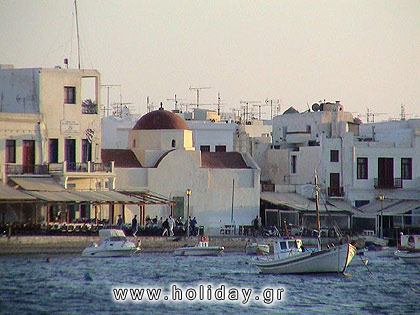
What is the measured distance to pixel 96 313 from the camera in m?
59.8

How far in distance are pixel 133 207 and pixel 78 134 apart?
6410mm

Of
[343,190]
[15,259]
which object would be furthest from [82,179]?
[343,190]

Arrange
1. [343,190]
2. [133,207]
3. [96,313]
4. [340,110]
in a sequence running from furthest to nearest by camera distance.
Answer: [340,110]
[343,190]
[133,207]
[96,313]

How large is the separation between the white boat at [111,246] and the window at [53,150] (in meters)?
7.51

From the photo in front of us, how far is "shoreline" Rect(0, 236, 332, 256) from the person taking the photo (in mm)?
81438

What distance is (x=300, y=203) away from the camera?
99875 mm

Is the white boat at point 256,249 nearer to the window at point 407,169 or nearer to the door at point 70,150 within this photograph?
the door at point 70,150

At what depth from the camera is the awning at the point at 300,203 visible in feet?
325

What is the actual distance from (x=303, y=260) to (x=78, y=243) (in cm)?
1298

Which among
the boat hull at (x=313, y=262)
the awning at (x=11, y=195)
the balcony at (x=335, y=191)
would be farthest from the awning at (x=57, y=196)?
the balcony at (x=335, y=191)

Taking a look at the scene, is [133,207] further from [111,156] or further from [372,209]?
[372,209]

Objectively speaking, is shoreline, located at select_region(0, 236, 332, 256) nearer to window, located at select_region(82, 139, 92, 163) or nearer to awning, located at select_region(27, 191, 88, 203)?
awning, located at select_region(27, 191, 88, 203)

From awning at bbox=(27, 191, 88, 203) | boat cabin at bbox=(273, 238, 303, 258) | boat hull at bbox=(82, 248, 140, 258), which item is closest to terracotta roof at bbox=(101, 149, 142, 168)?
awning at bbox=(27, 191, 88, 203)

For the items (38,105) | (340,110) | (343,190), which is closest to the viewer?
(38,105)
